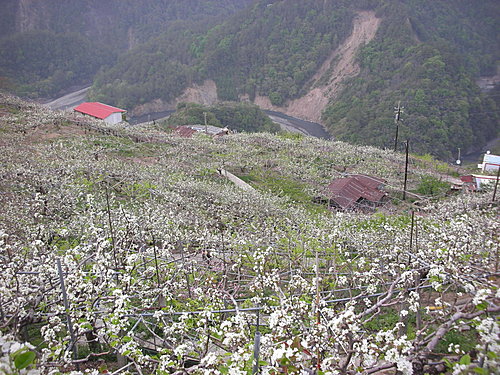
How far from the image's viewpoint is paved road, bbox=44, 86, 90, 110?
71250 mm

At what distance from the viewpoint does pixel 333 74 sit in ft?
236

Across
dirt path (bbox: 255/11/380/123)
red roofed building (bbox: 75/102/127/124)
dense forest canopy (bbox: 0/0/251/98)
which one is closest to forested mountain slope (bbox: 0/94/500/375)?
red roofed building (bbox: 75/102/127/124)

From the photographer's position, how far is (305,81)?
2928 inches

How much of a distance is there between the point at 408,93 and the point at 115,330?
174 feet

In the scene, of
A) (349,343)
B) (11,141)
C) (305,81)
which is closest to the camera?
(349,343)

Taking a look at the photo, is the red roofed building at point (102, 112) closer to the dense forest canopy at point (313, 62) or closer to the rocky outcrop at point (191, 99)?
the dense forest canopy at point (313, 62)

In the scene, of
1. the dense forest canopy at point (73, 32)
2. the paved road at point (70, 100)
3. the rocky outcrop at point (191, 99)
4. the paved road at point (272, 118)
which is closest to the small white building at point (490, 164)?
the paved road at point (272, 118)

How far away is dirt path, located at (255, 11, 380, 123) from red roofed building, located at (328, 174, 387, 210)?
45.3 metres

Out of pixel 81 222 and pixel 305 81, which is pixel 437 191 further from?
pixel 305 81

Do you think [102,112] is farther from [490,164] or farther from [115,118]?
[490,164]

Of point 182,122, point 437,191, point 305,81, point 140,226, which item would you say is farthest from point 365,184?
point 305,81

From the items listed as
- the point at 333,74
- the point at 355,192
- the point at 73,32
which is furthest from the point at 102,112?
the point at 73,32

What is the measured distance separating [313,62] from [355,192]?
61391 mm

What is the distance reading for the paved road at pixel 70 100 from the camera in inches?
2805
